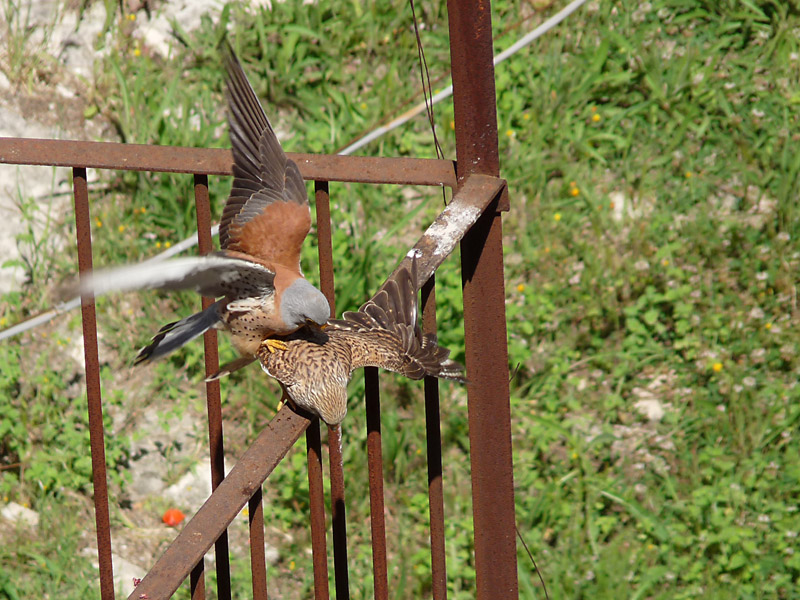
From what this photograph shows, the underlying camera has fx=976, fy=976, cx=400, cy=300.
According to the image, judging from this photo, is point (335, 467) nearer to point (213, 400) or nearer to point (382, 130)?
point (213, 400)

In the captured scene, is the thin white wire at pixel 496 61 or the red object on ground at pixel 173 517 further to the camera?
the thin white wire at pixel 496 61

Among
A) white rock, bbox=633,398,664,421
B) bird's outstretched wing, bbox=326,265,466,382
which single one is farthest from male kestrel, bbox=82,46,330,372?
white rock, bbox=633,398,664,421

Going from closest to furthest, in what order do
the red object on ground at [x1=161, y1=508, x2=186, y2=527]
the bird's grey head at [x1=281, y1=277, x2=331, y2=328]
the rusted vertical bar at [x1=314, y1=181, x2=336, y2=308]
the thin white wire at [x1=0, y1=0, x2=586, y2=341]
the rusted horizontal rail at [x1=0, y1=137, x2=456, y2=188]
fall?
1. the rusted horizontal rail at [x1=0, y1=137, x2=456, y2=188]
2. the rusted vertical bar at [x1=314, y1=181, x2=336, y2=308]
3. the bird's grey head at [x1=281, y1=277, x2=331, y2=328]
4. the red object on ground at [x1=161, y1=508, x2=186, y2=527]
5. the thin white wire at [x1=0, y1=0, x2=586, y2=341]

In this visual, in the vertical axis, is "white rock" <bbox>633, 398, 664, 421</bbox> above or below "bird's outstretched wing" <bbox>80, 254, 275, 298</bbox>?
below

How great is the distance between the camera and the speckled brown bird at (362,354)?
2.21m

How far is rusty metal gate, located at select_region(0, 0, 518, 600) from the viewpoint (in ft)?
6.94

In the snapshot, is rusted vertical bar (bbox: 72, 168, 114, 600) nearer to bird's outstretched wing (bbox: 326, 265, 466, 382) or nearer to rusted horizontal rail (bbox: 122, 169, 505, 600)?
rusted horizontal rail (bbox: 122, 169, 505, 600)

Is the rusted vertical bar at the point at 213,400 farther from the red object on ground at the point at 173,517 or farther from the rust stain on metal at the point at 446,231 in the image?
the red object on ground at the point at 173,517

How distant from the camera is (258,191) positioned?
261 centimetres

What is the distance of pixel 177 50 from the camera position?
5.27 meters

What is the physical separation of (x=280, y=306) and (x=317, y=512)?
23.6 inches

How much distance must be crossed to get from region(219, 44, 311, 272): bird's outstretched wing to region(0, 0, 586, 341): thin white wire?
52.5 inches

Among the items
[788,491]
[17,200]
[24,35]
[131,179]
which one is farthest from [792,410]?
[24,35]

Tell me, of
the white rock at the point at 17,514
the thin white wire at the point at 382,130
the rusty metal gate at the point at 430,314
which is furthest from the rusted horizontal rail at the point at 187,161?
the white rock at the point at 17,514
